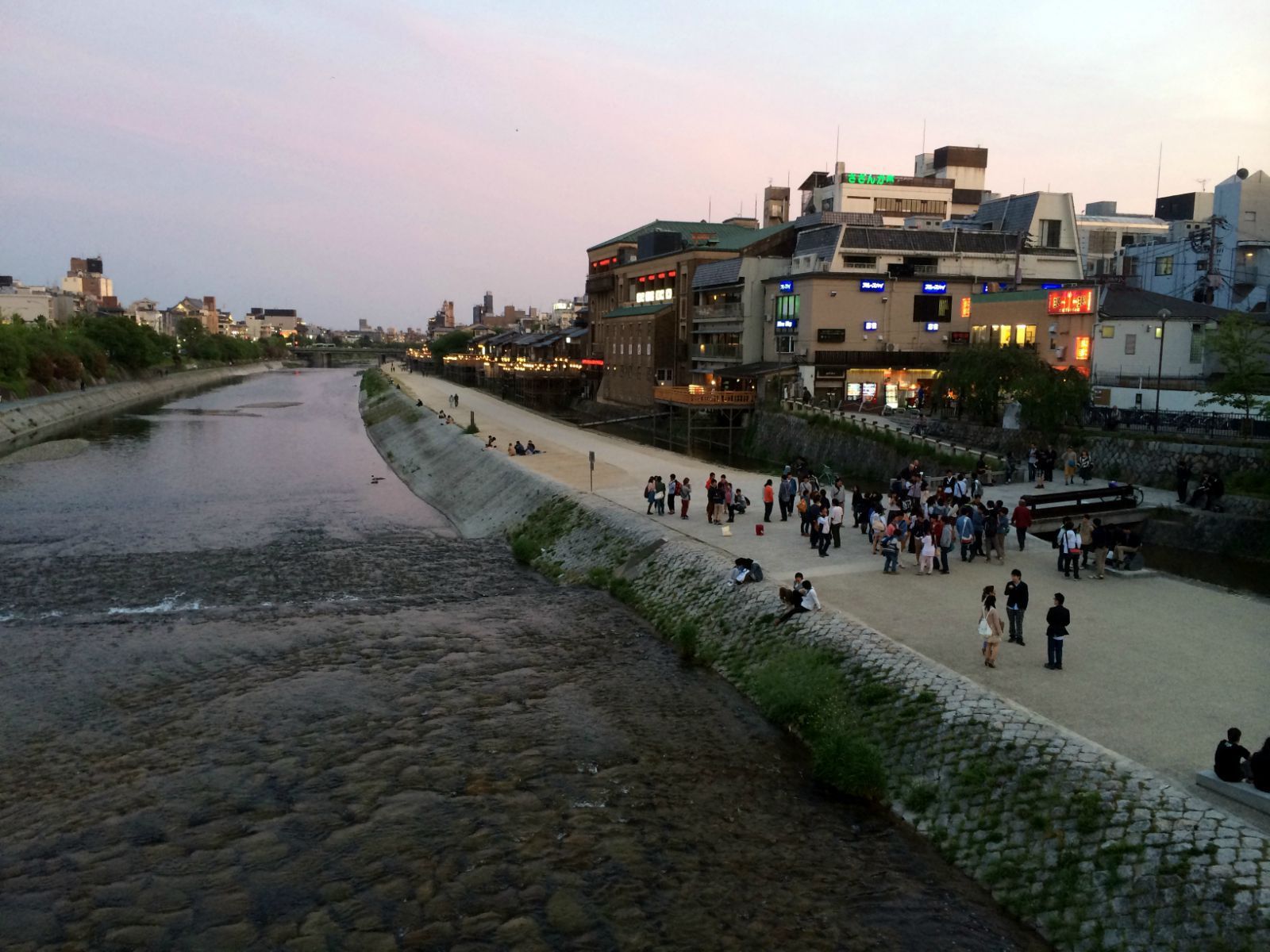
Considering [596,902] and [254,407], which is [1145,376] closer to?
[596,902]

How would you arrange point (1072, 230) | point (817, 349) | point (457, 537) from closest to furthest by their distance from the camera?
point (457, 537) → point (817, 349) → point (1072, 230)

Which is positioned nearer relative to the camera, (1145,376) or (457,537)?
(457,537)

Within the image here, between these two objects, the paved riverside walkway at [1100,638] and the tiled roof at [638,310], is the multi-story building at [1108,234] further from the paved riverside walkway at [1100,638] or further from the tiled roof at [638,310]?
the paved riverside walkway at [1100,638]

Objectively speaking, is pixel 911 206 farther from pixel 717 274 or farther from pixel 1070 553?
pixel 1070 553

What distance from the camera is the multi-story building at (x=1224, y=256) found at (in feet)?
234

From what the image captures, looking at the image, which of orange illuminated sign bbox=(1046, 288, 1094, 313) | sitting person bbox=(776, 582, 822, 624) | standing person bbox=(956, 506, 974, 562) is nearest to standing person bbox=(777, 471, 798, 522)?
standing person bbox=(956, 506, 974, 562)

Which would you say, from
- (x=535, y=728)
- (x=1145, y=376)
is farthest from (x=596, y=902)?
(x=1145, y=376)

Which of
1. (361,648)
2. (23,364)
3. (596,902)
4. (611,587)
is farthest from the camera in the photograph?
(23,364)

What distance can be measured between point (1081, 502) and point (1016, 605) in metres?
16.2

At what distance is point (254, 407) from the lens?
365ft

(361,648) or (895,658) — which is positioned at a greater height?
(895,658)

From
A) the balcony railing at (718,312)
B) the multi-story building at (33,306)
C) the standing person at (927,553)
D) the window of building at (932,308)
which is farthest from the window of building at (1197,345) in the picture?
the multi-story building at (33,306)

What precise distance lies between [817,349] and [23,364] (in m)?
80.1

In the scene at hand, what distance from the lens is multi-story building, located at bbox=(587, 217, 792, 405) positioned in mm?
83125
